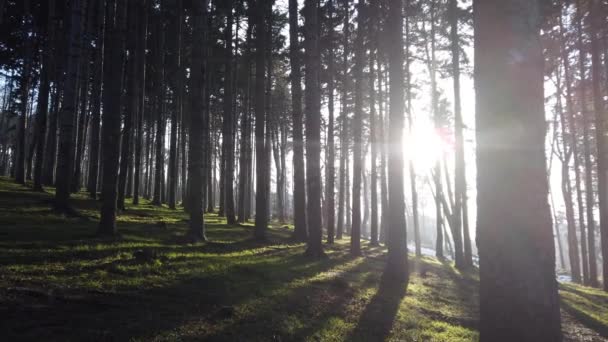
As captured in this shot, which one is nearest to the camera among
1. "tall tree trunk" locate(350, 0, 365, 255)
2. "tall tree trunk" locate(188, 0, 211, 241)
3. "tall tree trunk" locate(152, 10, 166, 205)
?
"tall tree trunk" locate(188, 0, 211, 241)

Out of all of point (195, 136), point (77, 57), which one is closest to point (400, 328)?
point (195, 136)

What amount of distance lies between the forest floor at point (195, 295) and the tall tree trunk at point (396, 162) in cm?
79

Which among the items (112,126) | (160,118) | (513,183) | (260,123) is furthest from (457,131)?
(160,118)

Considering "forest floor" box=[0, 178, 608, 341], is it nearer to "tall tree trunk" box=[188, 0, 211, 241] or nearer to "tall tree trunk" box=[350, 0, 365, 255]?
"tall tree trunk" box=[188, 0, 211, 241]

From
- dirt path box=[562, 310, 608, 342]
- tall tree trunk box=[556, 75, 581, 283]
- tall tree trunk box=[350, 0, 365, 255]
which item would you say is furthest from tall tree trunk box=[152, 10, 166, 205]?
tall tree trunk box=[556, 75, 581, 283]

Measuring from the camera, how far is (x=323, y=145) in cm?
3083

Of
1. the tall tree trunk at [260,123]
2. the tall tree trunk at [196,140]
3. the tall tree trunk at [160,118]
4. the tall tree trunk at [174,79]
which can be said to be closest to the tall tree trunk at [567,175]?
the tall tree trunk at [260,123]

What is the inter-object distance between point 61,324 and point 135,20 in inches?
554

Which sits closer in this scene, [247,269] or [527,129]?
[527,129]

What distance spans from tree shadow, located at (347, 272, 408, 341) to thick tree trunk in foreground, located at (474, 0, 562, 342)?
3.76 meters

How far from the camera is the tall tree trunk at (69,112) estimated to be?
35.7 ft

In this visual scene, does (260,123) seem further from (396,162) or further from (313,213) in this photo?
(396,162)

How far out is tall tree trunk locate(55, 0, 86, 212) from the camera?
35.7 feet

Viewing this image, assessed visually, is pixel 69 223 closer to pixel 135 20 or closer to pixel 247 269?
pixel 247 269
